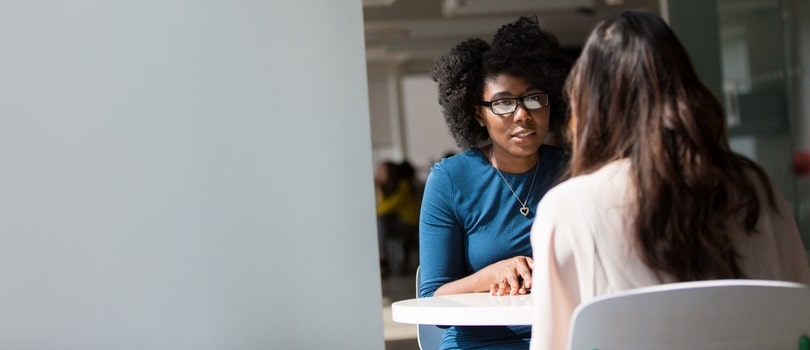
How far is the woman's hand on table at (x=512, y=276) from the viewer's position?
2.55 meters

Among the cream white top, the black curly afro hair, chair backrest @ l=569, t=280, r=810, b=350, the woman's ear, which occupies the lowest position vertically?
chair backrest @ l=569, t=280, r=810, b=350

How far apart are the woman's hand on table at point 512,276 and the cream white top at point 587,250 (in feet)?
2.66

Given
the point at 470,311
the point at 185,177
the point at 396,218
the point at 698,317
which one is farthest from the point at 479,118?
the point at 396,218

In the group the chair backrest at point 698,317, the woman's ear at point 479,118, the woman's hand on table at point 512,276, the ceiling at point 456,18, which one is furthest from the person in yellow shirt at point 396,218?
the chair backrest at point 698,317

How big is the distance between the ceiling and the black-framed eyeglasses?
7.37 metres

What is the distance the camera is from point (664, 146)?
5.46ft

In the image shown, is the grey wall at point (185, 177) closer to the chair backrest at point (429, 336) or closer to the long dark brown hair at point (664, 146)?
the chair backrest at point (429, 336)

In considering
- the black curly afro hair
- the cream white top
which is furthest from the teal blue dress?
the cream white top

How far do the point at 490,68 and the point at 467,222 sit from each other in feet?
1.45

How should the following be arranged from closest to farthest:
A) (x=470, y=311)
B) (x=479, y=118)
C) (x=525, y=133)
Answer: (x=470, y=311), (x=525, y=133), (x=479, y=118)

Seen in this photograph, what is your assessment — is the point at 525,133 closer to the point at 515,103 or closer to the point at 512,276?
the point at 515,103

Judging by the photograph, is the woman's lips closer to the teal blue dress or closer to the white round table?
the teal blue dress

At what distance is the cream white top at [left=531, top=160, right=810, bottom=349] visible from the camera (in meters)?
1.67

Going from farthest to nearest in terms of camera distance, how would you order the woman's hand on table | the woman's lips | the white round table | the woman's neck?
the woman's neck, the woman's lips, the woman's hand on table, the white round table
